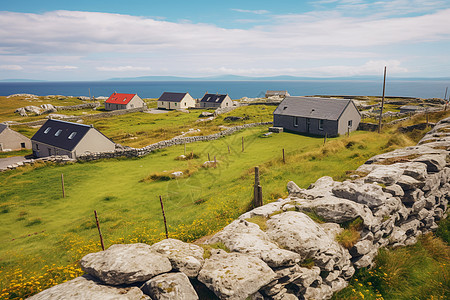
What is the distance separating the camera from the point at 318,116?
48.0m

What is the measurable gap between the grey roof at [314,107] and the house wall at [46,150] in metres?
39.1

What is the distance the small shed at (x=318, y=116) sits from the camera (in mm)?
46094

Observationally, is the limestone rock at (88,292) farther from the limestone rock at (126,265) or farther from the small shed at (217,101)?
the small shed at (217,101)

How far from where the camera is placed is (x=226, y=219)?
14.1 metres

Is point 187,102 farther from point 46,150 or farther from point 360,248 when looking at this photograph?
point 360,248

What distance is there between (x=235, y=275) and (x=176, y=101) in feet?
334

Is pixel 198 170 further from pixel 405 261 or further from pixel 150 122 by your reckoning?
pixel 150 122

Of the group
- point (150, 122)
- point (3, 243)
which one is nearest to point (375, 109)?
point (150, 122)

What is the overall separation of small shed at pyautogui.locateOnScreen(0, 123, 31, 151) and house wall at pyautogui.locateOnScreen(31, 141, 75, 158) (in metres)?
7.05

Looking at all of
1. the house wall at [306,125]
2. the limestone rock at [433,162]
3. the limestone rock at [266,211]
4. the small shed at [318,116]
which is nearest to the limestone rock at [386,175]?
the limestone rock at [433,162]

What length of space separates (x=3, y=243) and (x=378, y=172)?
21.3 m

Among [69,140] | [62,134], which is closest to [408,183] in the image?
[69,140]

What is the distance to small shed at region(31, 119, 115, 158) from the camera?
3788cm

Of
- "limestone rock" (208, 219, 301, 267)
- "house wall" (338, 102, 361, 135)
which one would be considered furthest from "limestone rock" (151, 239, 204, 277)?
"house wall" (338, 102, 361, 135)
